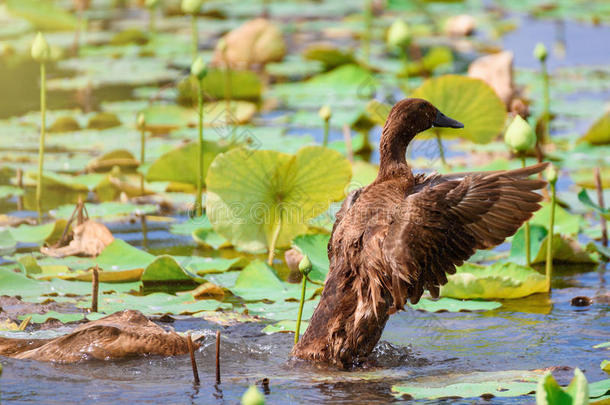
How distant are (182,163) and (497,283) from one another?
2.58 metres

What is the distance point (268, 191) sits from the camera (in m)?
5.88

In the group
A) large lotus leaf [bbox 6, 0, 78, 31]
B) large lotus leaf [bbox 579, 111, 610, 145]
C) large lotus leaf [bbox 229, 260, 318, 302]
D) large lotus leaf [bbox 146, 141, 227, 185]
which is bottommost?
large lotus leaf [bbox 229, 260, 318, 302]

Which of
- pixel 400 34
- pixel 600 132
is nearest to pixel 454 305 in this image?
pixel 400 34

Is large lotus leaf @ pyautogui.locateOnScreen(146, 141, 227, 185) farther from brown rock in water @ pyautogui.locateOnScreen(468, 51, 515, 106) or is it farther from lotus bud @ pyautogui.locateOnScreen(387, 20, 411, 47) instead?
brown rock in water @ pyautogui.locateOnScreen(468, 51, 515, 106)

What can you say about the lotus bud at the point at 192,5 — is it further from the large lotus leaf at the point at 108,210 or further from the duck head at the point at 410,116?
the duck head at the point at 410,116

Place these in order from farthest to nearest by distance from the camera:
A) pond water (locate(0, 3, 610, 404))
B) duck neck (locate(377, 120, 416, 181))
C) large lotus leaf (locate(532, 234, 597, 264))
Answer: large lotus leaf (locate(532, 234, 597, 264)), duck neck (locate(377, 120, 416, 181)), pond water (locate(0, 3, 610, 404))

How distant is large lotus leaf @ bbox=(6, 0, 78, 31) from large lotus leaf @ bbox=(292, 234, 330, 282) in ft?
26.3

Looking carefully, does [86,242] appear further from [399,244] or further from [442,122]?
[399,244]

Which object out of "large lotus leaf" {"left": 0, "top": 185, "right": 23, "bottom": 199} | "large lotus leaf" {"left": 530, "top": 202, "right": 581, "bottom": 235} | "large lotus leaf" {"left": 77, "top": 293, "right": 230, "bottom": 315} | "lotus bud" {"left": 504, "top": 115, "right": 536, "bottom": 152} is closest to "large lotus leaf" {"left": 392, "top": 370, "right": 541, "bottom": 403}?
"large lotus leaf" {"left": 77, "top": 293, "right": 230, "bottom": 315}

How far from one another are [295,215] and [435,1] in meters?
11.8

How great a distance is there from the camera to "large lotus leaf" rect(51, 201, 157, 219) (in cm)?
683

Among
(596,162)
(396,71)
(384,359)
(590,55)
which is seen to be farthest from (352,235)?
(590,55)

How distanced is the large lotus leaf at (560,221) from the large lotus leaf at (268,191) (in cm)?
138

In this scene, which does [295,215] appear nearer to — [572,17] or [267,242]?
[267,242]
